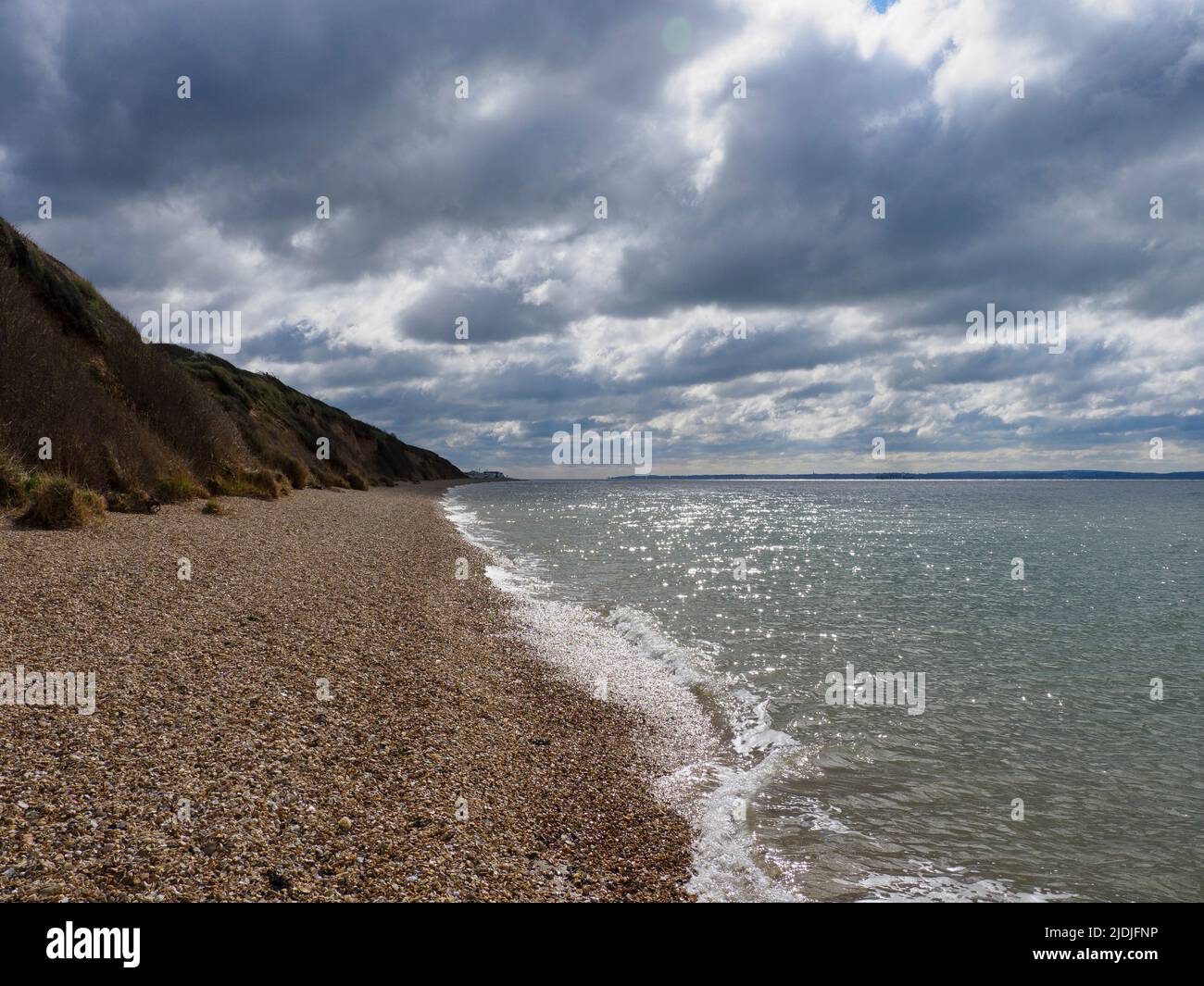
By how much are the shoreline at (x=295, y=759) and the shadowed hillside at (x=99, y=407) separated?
353 inches

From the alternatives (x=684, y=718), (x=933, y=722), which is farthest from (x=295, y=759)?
(x=933, y=722)

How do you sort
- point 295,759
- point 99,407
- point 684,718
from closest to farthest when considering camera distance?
point 295,759 → point 684,718 → point 99,407

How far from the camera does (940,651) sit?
1357 centimetres

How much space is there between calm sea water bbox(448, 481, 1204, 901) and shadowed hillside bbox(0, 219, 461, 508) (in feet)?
42.7

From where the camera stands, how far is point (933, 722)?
9.57m

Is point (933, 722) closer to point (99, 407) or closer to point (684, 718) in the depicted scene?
point (684, 718)

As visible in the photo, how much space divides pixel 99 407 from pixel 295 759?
21.9 metres

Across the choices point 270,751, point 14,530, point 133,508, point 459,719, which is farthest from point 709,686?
point 133,508

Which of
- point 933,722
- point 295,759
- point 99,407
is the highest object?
point 99,407

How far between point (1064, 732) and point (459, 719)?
8.34 metres

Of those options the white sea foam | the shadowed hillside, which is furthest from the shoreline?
the shadowed hillside

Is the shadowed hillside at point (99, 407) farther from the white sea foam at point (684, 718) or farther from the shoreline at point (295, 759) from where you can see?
the white sea foam at point (684, 718)
